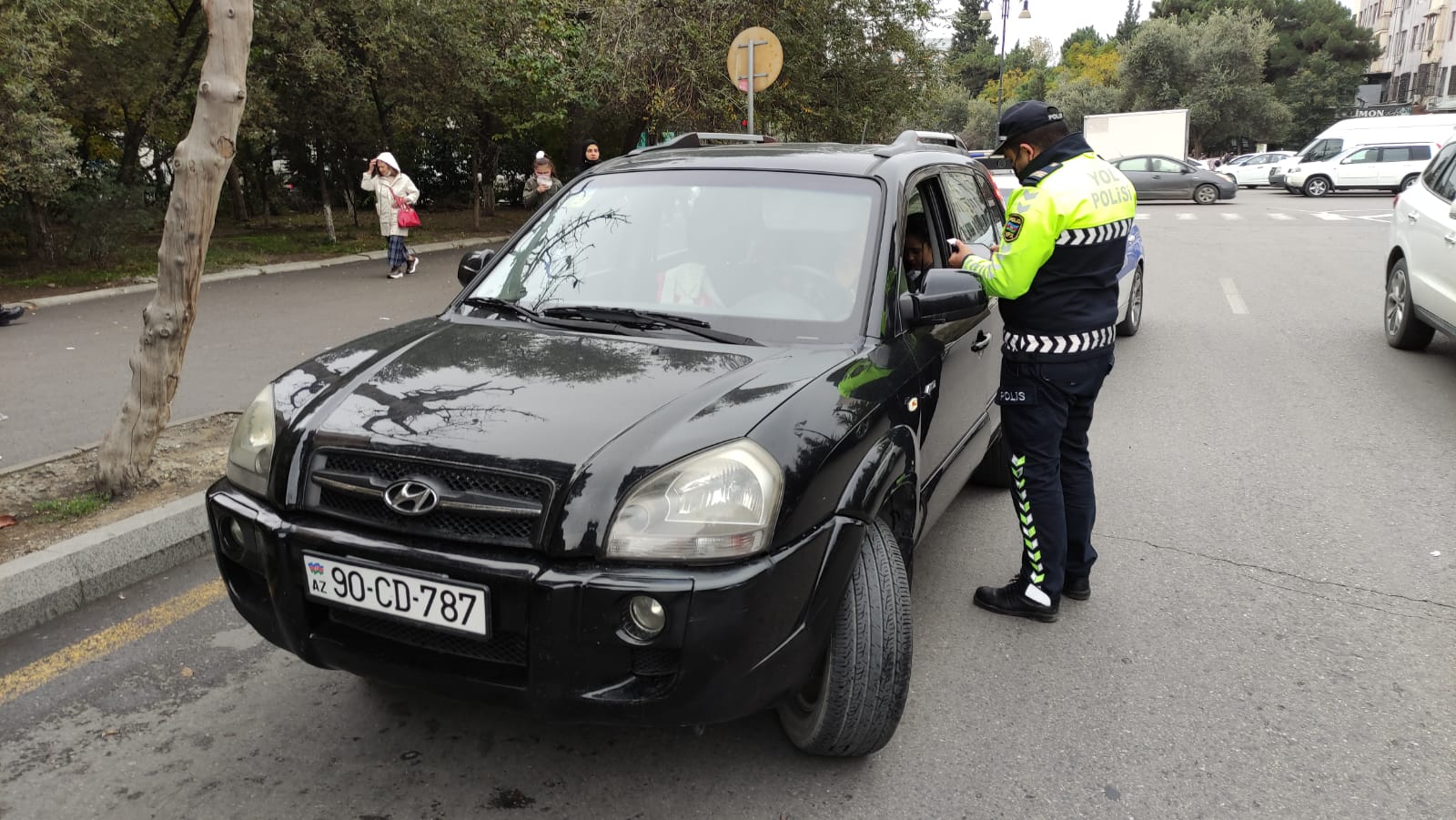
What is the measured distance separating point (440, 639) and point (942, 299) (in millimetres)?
1773

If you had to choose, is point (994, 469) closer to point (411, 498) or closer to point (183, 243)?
point (411, 498)

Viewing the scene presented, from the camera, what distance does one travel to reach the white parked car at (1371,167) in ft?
98.6

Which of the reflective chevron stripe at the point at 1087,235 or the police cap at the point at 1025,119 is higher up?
the police cap at the point at 1025,119

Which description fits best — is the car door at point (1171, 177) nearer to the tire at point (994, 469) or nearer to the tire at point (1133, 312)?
the tire at point (1133, 312)

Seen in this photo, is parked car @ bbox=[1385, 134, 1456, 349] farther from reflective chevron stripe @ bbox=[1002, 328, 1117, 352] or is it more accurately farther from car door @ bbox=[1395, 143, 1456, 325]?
reflective chevron stripe @ bbox=[1002, 328, 1117, 352]

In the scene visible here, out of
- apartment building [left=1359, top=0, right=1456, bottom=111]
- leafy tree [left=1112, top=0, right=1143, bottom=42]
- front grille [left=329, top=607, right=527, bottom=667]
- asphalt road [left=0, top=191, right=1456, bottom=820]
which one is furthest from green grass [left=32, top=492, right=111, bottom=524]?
leafy tree [left=1112, top=0, right=1143, bottom=42]

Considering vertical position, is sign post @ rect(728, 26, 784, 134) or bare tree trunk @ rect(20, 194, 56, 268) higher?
sign post @ rect(728, 26, 784, 134)

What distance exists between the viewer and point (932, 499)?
3658mm

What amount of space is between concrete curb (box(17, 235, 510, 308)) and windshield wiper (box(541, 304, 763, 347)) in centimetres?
845

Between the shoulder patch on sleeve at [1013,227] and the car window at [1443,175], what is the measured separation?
5.79m

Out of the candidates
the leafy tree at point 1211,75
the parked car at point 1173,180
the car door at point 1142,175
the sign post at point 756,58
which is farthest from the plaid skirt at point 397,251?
the leafy tree at point 1211,75

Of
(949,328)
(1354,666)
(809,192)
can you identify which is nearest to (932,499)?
(949,328)

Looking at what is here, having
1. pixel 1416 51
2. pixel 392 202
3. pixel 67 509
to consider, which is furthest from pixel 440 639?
pixel 1416 51

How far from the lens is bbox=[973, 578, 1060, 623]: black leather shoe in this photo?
12.6 feet
